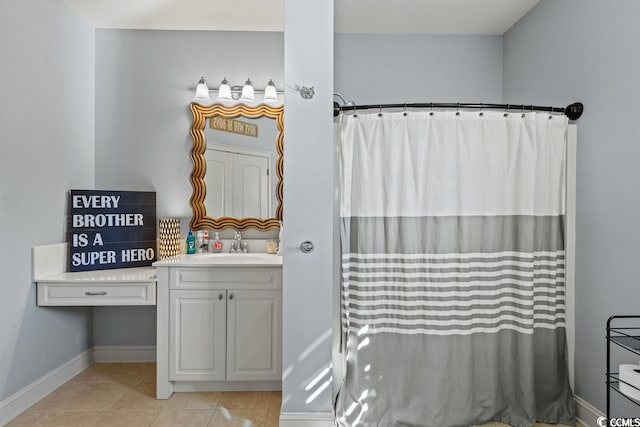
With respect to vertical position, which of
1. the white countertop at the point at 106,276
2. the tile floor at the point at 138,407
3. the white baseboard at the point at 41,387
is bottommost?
the tile floor at the point at 138,407

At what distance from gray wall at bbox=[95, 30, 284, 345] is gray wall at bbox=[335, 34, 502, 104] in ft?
1.84

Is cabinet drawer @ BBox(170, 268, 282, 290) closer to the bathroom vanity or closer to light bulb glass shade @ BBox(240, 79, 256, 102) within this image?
the bathroom vanity

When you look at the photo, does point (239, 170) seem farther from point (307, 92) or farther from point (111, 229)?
point (307, 92)

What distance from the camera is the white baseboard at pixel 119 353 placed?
3361 mm

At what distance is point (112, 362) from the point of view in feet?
11.0

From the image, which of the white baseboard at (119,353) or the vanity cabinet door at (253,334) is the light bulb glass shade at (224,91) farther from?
the white baseboard at (119,353)

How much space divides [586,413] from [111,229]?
3236mm

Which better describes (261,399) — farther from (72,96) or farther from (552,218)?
(72,96)

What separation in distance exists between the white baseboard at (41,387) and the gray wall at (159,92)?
1.09ft

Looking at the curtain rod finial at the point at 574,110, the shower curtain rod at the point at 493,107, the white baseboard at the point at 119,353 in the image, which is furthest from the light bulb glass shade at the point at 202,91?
the curtain rod finial at the point at 574,110

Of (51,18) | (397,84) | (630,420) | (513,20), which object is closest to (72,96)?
(51,18)

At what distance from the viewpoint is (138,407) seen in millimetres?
2629

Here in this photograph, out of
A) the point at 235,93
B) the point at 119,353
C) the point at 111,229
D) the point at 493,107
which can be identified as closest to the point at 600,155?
the point at 493,107

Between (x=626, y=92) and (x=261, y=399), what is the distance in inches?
105
